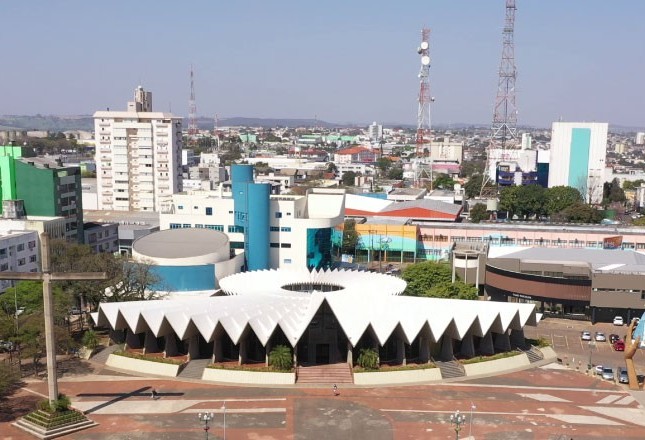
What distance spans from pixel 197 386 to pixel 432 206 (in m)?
69.1

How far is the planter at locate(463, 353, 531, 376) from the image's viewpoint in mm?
47188

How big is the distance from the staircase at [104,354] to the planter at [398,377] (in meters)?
19.2

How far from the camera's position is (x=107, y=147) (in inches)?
4850

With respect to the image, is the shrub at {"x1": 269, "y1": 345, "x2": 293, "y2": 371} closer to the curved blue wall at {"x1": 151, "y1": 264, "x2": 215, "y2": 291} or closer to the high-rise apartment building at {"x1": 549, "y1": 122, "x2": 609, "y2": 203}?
the curved blue wall at {"x1": 151, "y1": 264, "x2": 215, "y2": 291}

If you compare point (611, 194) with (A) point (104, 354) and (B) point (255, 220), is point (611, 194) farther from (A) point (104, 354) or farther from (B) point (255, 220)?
(A) point (104, 354)

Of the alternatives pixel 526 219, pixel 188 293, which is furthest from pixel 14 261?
pixel 526 219

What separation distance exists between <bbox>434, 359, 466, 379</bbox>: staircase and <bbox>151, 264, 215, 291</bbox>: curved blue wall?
25.0m

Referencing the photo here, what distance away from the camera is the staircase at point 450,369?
4656 centimetres

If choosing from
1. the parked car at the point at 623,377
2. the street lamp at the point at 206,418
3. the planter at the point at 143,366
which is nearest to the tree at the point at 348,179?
the parked car at the point at 623,377

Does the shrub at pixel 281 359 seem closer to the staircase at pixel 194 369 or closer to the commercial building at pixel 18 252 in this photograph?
Result: the staircase at pixel 194 369

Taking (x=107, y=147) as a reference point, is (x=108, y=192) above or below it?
below

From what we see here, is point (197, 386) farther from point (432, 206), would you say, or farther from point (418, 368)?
point (432, 206)

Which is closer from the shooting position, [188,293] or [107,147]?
[188,293]

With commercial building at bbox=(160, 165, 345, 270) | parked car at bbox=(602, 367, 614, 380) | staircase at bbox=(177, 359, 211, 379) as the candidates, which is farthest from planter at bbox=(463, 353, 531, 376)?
commercial building at bbox=(160, 165, 345, 270)
